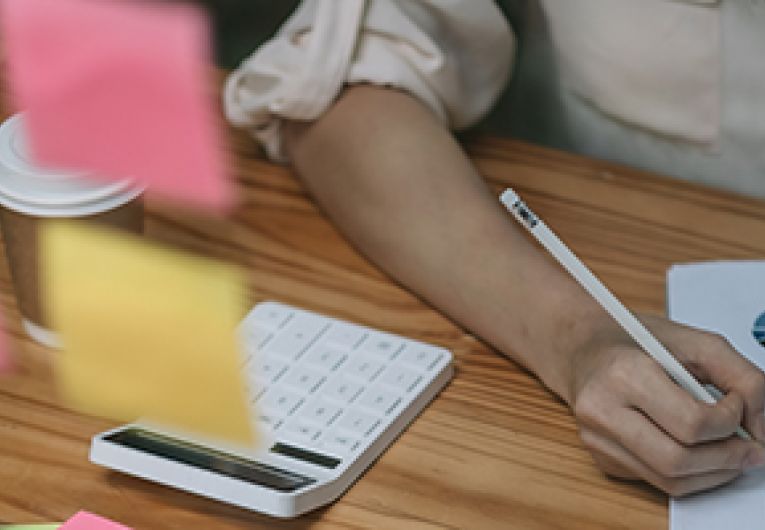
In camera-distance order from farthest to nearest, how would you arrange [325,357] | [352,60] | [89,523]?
1. [352,60]
2. [325,357]
3. [89,523]

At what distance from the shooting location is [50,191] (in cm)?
75

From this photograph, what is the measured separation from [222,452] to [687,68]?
48 centimetres

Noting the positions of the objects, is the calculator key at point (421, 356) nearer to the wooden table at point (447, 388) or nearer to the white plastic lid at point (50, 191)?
the wooden table at point (447, 388)

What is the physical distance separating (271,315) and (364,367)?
0.24ft

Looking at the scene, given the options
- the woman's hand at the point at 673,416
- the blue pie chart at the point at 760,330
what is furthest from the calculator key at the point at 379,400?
the blue pie chart at the point at 760,330

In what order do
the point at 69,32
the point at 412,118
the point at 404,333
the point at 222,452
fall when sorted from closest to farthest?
the point at 222,452 → the point at 404,333 → the point at 412,118 → the point at 69,32

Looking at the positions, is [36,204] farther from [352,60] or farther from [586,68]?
[586,68]

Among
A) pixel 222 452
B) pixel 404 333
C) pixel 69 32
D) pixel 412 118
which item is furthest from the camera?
pixel 69 32

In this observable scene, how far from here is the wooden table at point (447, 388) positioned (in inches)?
27.4

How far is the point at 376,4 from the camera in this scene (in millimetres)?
956

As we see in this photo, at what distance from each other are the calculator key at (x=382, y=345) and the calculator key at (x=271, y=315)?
0.17ft

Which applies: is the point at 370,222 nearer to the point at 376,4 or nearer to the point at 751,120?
the point at 376,4

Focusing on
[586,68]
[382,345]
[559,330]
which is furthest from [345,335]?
[586,68]

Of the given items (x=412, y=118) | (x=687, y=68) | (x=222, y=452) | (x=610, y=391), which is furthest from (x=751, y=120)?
(x=222, y=452)
